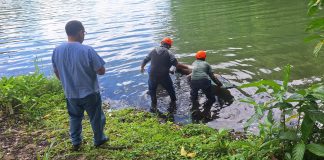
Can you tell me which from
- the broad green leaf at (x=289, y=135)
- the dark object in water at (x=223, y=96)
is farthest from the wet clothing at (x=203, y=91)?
the broad green leaf at (x=289, y=135)

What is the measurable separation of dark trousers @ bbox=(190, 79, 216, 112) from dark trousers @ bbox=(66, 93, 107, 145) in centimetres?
387

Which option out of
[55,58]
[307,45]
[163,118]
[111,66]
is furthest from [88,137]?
[307,45]

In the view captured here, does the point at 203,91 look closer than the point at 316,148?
No

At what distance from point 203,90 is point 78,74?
187 inches

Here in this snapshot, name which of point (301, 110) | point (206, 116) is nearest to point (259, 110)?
point (301, 110)

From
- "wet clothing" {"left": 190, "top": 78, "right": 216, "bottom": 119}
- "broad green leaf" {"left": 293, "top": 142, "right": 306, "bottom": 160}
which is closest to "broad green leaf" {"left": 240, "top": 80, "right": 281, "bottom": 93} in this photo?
"broad green leaf" {"left": 293, "top": 142, "right": 306, "bottom": 160}

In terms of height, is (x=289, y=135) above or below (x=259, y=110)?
below

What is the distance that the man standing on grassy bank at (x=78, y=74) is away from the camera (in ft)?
17.7

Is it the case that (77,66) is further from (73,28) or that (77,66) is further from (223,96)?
(223,96)

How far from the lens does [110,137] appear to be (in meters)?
6.60

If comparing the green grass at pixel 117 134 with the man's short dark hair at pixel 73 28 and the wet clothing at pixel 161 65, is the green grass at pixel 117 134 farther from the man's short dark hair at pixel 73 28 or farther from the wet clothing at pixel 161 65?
the man's short dark hair at pixel 73 28

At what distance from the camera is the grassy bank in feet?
17.3

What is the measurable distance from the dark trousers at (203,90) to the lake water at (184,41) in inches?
14.8

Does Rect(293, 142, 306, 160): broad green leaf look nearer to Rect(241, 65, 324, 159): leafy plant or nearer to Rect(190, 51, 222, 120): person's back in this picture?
Rect(241, 65, 324, 159): leafy plant
